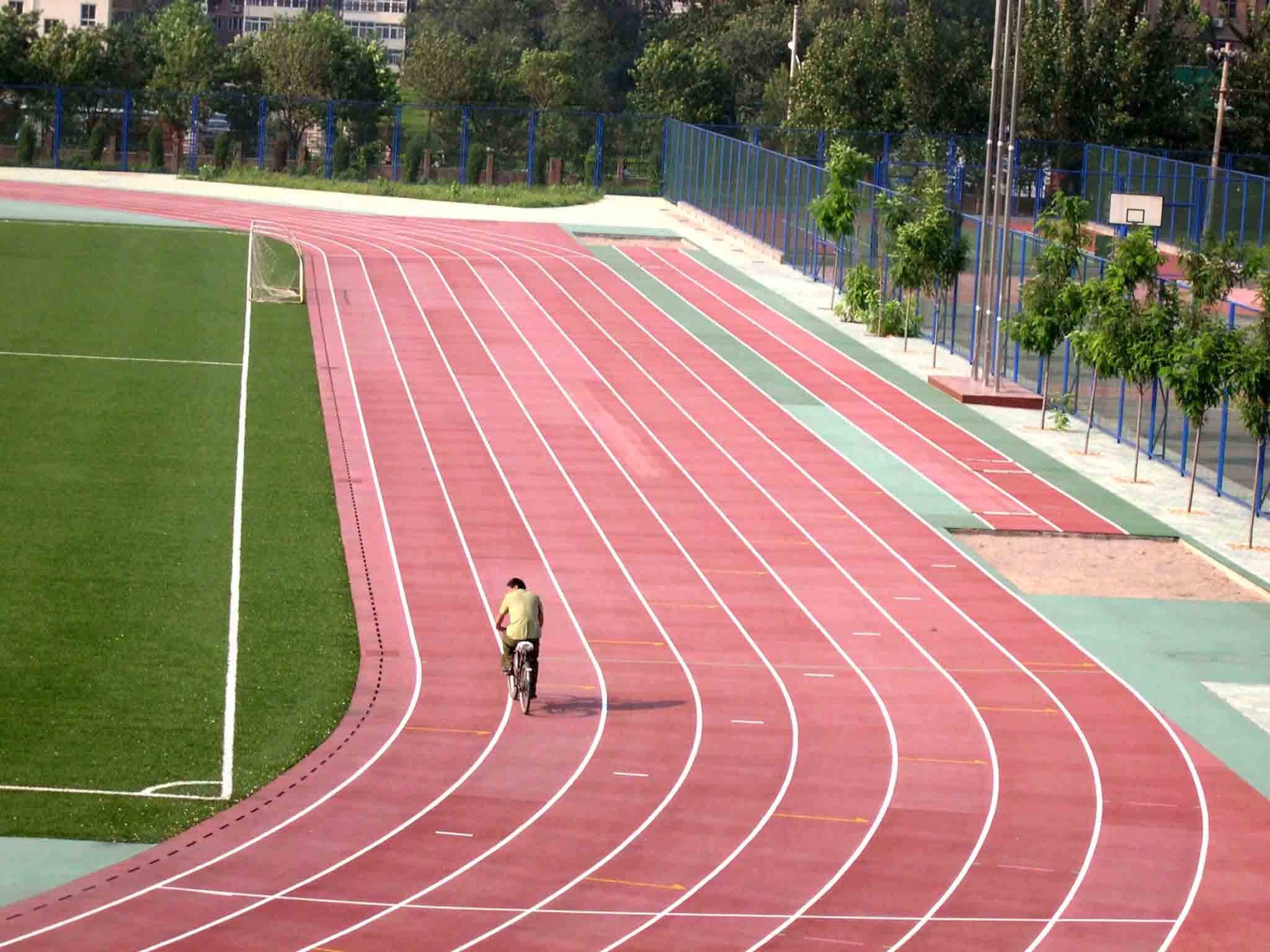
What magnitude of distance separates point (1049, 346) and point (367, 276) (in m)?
18.6

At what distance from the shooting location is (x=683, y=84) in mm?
82938

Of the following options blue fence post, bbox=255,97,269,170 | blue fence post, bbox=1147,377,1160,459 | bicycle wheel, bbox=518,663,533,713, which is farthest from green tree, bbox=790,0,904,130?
bicycle wheel, bbox=518,663,533,713

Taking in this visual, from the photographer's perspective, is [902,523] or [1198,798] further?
[902,523]

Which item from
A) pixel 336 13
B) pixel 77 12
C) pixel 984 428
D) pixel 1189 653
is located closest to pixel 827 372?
pixel 984 428

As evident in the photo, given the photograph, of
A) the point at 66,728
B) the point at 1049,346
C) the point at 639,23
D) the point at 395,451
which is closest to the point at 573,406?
the point at 395,451

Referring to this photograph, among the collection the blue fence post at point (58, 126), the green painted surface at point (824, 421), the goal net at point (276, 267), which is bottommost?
the green painted surface at point (824, 421)

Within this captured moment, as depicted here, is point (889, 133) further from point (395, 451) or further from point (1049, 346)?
point (395, 451)

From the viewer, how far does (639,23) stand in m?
112

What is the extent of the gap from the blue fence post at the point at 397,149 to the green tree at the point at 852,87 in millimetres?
14615

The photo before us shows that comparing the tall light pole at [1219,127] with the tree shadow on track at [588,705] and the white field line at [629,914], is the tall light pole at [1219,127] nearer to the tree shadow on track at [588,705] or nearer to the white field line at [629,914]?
the tree shadow on track at [588,705]

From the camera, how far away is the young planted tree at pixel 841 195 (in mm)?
43375

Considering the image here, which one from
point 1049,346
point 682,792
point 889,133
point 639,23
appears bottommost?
point 682,792

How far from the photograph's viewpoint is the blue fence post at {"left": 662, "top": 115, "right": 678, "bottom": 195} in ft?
225

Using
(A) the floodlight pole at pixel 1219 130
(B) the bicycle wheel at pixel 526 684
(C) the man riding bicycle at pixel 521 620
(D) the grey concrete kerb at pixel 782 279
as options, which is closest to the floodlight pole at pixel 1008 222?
(D) the grey concrete kerb at pixel 782 279
